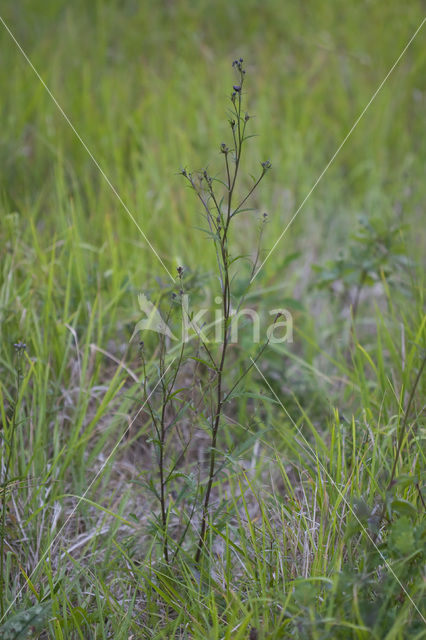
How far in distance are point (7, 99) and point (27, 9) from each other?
134cm

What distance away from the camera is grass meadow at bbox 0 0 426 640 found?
1.27 meters

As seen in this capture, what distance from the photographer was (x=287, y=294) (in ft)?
8.20

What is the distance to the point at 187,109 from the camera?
330 centimetres

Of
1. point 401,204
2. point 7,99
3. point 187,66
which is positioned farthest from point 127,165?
point 401,204

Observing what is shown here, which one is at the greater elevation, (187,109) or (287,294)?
(187,109)

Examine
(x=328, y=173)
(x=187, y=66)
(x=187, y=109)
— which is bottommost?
(x=328, y=173)

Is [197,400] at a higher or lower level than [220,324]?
lower

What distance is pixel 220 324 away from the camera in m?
1.81

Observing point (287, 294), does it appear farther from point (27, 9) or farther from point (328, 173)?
point (27, 9)

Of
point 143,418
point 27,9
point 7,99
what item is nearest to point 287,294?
point 143,418

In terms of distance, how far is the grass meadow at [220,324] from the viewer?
127 cm

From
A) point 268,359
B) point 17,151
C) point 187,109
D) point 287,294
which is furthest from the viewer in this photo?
point 187,109

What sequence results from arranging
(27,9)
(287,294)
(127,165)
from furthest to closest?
(27,9), (127,165), (287,294)

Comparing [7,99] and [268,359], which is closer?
[268,359]
